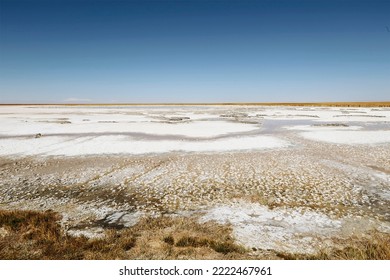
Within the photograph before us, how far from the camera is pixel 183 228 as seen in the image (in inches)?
246

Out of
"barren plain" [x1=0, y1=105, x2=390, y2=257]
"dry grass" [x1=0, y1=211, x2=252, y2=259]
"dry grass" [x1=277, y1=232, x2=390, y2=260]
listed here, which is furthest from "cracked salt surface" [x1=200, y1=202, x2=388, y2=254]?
"dry grass" [x1=0, y1=211, x2=252, y2=259]

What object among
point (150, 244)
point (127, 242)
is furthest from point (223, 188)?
point (127, 242)

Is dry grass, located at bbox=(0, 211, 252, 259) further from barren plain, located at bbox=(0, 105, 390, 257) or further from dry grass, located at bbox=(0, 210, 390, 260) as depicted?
barren plain, located at bbox=(0, 105, 390, 257)

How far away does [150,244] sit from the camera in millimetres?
5406

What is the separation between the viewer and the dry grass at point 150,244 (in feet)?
16.1

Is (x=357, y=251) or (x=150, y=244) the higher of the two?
(x=357, y=251)

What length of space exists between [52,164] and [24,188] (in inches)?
132

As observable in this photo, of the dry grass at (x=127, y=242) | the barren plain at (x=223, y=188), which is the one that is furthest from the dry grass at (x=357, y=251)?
the dry grass at (x=127, y=242)

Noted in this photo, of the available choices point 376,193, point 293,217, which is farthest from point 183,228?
point 376,193

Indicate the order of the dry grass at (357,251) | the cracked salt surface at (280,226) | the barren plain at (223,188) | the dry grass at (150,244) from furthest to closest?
the barren plain at (223,188) < the cracked salt surface at (280,226) < the dry grass at (150,244) < the dry grass at (357,251)

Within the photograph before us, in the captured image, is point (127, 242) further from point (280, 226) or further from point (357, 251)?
point (357, 251)

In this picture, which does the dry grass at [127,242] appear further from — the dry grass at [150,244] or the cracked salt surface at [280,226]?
the cracked salt surface at [280,226]

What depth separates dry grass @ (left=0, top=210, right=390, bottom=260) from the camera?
16.1 ft

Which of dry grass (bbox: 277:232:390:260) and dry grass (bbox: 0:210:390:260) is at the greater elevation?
dry grass (bbox: 277:232:390:260)
